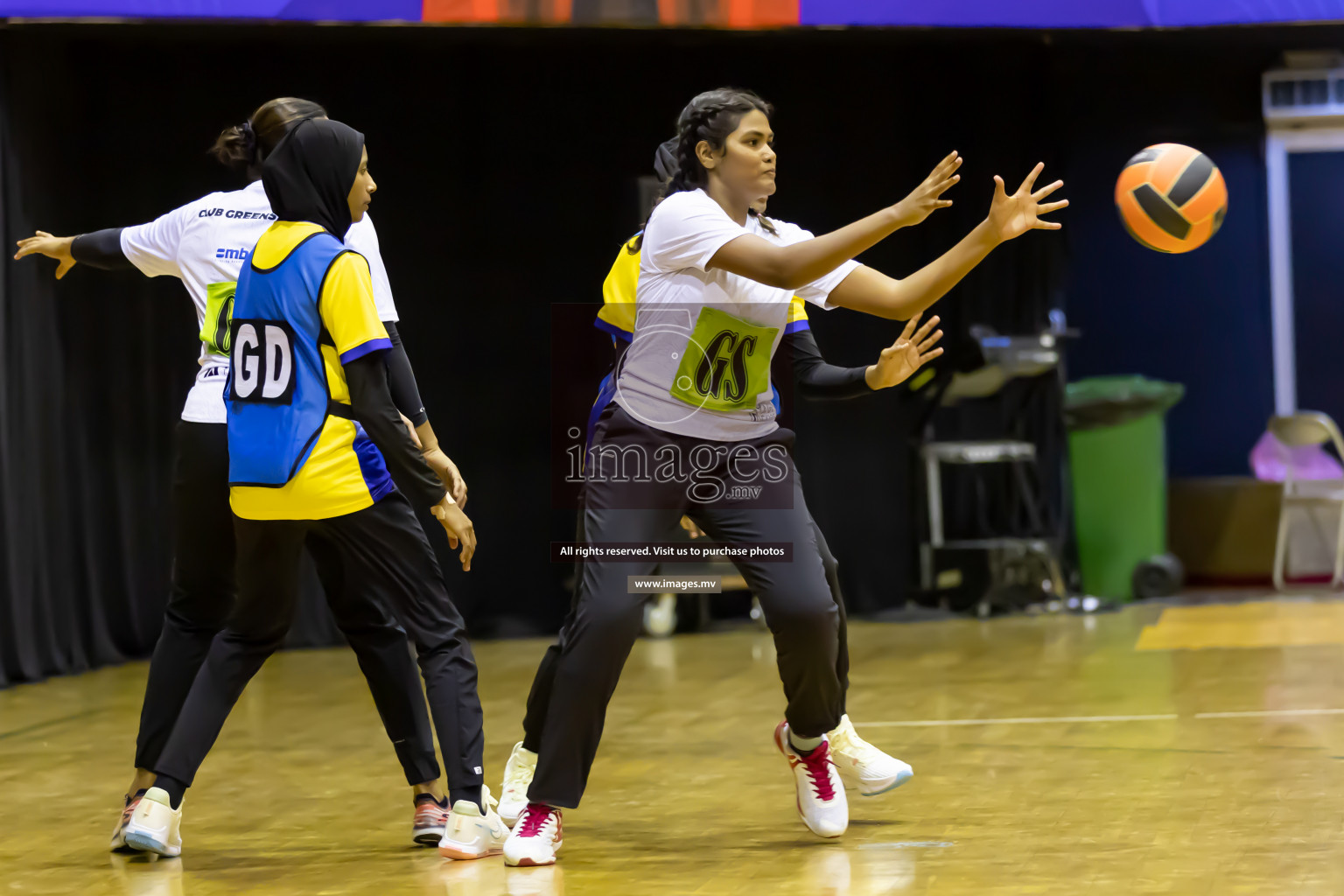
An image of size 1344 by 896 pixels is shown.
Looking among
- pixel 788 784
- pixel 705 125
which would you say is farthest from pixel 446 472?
pixel 788 784

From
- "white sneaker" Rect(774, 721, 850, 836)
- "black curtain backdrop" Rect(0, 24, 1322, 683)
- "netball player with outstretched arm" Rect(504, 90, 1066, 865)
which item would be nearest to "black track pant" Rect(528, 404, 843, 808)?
"netball player with outstretched arm" Rect(504, 90, 1066, 865)

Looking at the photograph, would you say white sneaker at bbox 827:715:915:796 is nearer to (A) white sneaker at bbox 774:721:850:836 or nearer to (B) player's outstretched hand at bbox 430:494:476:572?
(A) white sneaker at bbox 774:721:850:836

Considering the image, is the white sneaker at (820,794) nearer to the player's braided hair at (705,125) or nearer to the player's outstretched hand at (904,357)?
the player's outstretched hand at (904,357)

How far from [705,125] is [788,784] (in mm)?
1886

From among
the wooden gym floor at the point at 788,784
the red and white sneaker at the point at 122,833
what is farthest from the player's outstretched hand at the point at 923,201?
the red and white sneaker at the point at 122,833

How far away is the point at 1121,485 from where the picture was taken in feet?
28.9

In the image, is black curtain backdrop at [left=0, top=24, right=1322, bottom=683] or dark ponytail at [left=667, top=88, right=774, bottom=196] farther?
black curtain backdrop at [left=0, top=24, right=1322, bottom=683]

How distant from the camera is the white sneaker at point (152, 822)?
3.35 meters

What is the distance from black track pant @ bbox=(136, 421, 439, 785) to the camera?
135 inches

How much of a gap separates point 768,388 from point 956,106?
5.44m

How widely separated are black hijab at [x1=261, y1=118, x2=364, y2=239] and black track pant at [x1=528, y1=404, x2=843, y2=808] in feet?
2.57

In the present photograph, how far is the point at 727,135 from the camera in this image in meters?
3.26

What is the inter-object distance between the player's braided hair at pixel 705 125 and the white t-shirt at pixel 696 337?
0.35 ft

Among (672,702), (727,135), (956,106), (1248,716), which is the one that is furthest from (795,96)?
(727,135)
